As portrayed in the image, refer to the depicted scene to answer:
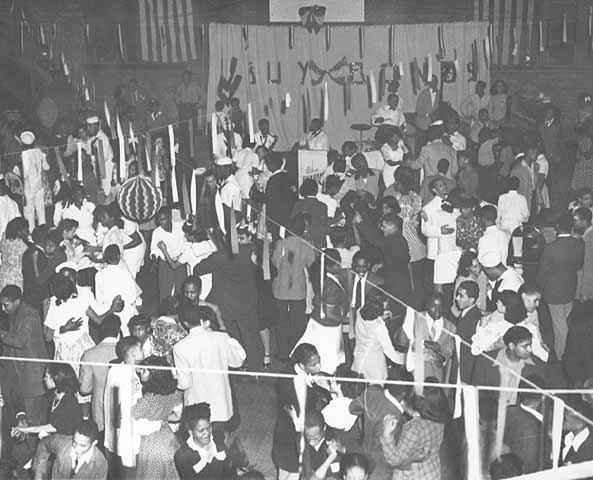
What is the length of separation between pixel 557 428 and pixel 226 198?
4.24 meters

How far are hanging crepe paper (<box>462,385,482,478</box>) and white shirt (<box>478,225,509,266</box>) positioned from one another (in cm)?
168

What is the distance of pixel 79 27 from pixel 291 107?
3.09m

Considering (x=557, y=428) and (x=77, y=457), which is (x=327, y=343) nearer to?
(x=557, y=428)

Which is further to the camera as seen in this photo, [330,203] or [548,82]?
[548,82]

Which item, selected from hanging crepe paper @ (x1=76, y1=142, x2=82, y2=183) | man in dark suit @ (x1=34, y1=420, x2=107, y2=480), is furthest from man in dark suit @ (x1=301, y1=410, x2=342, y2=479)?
hanging crepe paper @ (x1=76, y1=142, x2=82, y2=183)

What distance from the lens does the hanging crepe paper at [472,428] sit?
5.63m

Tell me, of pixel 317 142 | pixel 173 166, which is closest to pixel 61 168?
pixel 173 166

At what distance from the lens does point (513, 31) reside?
13.8 meters

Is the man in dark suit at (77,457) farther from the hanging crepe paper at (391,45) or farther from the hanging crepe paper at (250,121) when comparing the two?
the hanging crepe paper at (391,45)

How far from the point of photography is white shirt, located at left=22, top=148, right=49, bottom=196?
973 cm

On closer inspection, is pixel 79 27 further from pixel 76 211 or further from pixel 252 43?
pixel 76 211

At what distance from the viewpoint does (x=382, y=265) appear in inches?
296

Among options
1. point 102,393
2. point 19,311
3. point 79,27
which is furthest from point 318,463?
point 79,27

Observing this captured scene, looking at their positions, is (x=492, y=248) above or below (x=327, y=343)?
above
